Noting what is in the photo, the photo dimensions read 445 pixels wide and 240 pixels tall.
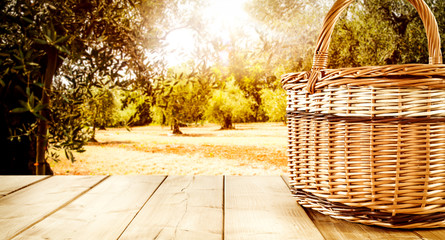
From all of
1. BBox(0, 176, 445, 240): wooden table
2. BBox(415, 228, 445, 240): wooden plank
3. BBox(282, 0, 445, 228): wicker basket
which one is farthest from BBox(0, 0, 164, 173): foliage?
BBox(415, 228, 445, 240): wooden plank

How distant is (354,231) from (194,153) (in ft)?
10.8

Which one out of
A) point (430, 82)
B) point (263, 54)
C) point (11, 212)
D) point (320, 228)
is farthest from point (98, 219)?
point (263, 54)

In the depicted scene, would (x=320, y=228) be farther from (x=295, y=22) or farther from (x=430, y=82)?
(x=295, y=22)

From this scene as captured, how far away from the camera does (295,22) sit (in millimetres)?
3271

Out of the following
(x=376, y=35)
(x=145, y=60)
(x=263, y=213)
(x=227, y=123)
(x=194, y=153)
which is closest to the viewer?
(x=263, y=213)

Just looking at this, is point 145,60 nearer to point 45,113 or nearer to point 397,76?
point 45,113

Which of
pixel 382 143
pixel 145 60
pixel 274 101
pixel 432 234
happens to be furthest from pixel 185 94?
pixel 432 234

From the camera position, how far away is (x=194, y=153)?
4180 millimetres

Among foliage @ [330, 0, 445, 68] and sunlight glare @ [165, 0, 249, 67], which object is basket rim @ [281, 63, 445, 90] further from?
foliage @ [330, 0, 445, 68]

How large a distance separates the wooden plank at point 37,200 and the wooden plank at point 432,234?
1210mm

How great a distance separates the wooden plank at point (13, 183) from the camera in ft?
4.83

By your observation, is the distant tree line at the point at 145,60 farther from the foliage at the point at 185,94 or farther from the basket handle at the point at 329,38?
the basket handle at the point at 329,38

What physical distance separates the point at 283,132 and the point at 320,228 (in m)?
3.13

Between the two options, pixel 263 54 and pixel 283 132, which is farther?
pixel 283 132
